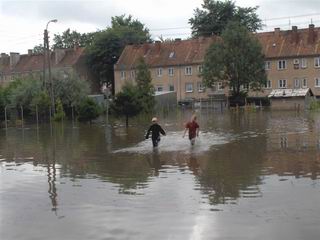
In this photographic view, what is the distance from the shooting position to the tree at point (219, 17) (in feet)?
311

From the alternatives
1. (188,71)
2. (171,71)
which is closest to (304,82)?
(188,71)

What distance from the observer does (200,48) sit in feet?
294

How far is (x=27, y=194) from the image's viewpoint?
13.7m

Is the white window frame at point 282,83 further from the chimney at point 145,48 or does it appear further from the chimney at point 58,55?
the chimney at point 58,55

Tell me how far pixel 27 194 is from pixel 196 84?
7573cm

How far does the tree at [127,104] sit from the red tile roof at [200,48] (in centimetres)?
4181

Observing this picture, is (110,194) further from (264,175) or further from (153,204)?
(264,175)

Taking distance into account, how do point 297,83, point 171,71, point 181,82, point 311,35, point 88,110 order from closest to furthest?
point 88,110
point 297,83
point 311,35
point 181,82
point 171,71

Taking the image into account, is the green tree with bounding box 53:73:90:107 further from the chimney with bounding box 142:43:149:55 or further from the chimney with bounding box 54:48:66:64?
the chimney with bounding box 54:48:66:64

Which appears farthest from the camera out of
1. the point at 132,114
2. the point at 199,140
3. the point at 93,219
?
the point at 132,114

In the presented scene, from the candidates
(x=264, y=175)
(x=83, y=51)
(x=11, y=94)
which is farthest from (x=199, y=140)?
(x=83, y=51)

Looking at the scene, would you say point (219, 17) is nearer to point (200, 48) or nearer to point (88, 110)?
point (200, 48)

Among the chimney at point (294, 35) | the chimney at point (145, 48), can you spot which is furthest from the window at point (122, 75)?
the chimney at point (294, 35)

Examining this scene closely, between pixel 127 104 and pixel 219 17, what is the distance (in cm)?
5787
